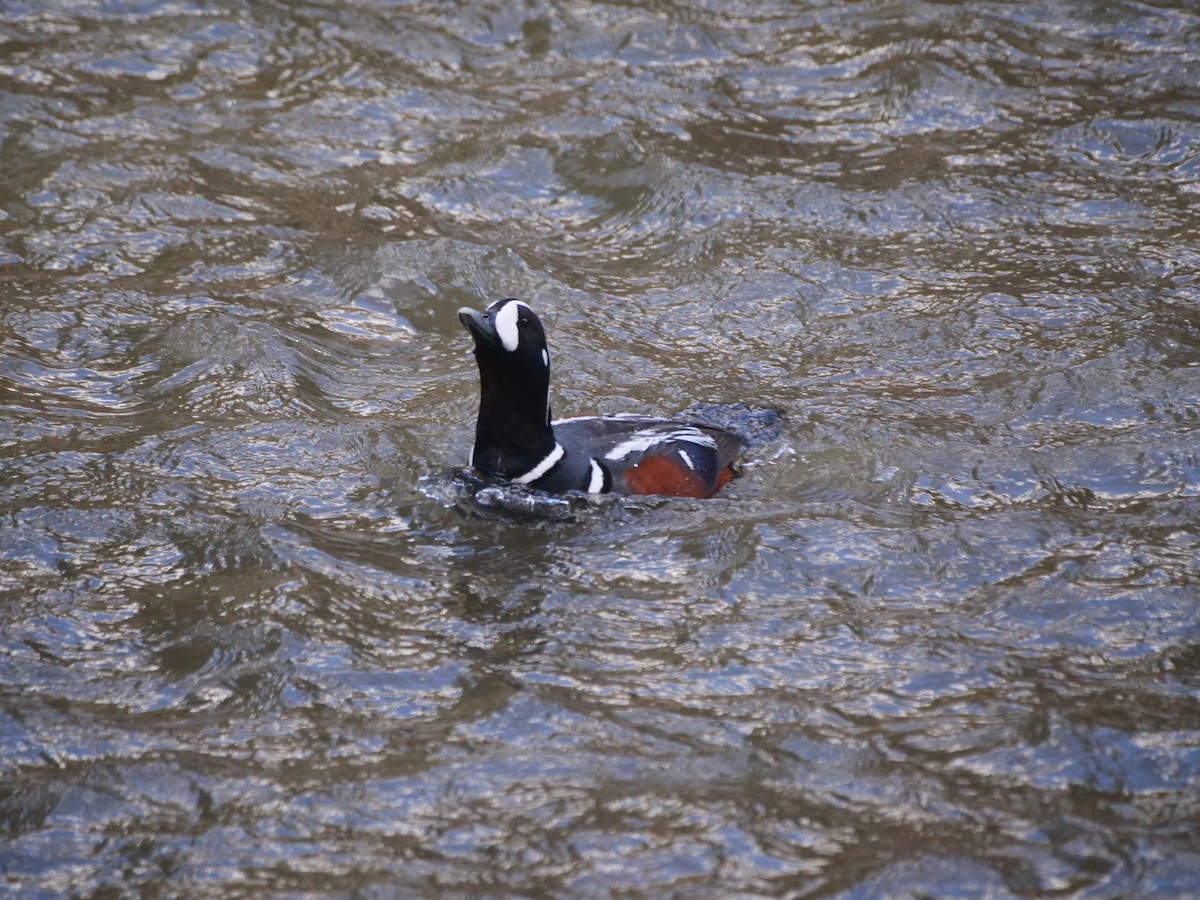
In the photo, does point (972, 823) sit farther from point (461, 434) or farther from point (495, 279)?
point (495, 279)

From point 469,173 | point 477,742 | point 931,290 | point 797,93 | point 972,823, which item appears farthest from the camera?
point 797,93

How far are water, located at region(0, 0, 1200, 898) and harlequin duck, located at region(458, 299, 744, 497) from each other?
0.16m

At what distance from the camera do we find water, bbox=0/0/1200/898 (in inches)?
169

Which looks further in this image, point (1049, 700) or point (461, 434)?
point (461, 434)

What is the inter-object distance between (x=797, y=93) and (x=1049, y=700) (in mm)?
6535

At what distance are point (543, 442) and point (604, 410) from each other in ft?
3.57

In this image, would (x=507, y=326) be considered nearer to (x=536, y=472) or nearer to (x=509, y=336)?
(x=509, y=336)

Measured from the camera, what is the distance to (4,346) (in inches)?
284

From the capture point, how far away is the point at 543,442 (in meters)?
6.13

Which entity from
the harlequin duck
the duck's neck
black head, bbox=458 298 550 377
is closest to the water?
the harlequin duck

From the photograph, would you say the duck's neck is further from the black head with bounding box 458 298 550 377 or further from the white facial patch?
the white facial patch

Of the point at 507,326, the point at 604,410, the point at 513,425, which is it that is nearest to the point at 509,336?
the point at 507,326

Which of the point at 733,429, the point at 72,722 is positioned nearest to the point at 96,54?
the point at 733,429

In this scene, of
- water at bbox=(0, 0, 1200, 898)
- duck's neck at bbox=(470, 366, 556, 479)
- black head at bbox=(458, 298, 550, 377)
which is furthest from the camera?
duck's neck at bbox=(470, 366, 556, 479)
